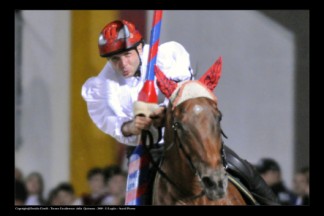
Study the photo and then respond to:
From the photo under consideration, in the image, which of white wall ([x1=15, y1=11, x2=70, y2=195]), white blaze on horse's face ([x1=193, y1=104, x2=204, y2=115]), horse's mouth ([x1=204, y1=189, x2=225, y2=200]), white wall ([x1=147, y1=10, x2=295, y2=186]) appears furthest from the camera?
white wall ([x1=15, y1=11, x2=70, y2=195])

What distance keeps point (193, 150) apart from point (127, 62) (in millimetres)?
1016

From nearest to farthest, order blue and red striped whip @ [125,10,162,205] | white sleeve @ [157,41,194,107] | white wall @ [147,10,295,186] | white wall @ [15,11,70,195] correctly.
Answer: blue and red striped whip @ [125,10,162,205] → white sleeve @ [157,41,194,107] → white wall @ [147,10,295,186] → white wall @ [15,11,70,195]

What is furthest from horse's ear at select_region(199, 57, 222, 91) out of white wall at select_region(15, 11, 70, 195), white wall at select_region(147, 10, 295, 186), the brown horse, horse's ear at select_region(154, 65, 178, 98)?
white wall at select_region(15, 11, 70, 195)

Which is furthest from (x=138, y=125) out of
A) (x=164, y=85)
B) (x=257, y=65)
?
(x=257, y=65)

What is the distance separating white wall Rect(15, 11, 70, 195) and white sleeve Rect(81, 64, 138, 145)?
10.1 feet

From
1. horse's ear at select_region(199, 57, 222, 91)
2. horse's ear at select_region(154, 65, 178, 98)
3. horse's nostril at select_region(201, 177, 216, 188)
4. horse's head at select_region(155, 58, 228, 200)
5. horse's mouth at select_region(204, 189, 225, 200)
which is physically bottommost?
horse's mouth at select_region(204, 189, 225, 200)

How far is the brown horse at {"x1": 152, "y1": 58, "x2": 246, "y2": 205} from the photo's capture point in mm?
4262

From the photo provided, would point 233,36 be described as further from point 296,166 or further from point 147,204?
point 147,204

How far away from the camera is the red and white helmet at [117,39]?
510 centimetres

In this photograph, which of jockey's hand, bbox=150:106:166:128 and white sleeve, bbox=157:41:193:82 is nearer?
jockey's hand, bbox=150:106:166:128

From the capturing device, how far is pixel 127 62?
202 inches

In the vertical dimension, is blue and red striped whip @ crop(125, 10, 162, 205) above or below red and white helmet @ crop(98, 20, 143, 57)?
below

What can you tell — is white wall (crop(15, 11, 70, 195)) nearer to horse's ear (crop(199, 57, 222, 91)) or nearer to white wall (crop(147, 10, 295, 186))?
white wall (crop(147, 10, 295, 186))
